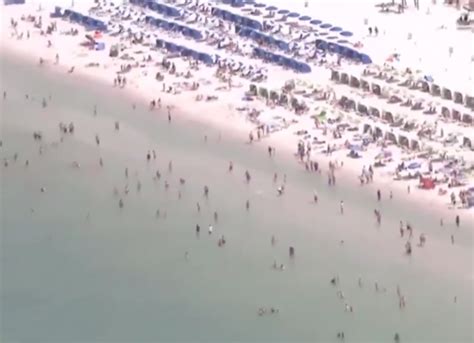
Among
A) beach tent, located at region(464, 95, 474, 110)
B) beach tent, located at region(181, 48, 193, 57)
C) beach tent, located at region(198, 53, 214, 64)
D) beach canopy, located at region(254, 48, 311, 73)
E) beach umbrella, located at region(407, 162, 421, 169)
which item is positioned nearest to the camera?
beach umbrella, located at region(407, 162, 421, 169)

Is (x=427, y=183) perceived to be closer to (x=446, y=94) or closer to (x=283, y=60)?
(x=446, y=94)

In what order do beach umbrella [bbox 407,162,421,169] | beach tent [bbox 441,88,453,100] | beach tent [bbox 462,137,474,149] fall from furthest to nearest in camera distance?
1. beach tent [bbox 441,88,453,100]
2. beach tent [bbox 462,137,474,149]
3. beach umbrella [bbox 407,162,421,169]

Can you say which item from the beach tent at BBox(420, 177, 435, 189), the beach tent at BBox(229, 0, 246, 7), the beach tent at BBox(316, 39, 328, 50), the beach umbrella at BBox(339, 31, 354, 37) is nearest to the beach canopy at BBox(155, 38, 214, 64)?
the beach tent at BBox(316, 39, 328, 50)

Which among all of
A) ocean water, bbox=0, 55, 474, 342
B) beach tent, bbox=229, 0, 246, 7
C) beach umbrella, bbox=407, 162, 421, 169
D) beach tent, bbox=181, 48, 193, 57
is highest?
beach tent, bbox=229, 0, 246, 7

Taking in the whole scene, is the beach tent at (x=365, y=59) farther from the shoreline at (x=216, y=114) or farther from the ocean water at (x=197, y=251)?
the ocean water at (x=197, y=251)

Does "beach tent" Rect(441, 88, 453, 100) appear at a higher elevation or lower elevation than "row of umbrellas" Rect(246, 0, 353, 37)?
lower

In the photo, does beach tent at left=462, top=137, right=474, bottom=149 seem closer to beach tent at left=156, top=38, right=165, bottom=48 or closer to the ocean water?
the ocean water

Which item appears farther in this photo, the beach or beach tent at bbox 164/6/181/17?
beach tent at bbox 164/6/181/17

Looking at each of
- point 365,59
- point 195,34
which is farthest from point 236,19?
point 365,59
